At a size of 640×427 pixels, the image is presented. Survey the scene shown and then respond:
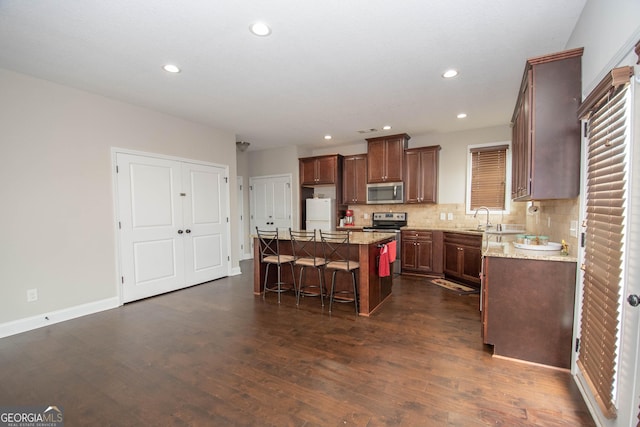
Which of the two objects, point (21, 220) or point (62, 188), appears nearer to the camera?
point (21, 220)

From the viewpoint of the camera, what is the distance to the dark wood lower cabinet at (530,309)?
2076 mm

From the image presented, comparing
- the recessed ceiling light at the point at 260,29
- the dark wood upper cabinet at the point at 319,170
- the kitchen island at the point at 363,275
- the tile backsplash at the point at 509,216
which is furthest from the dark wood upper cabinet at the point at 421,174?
the recessed ceiling light at the point at 260,29

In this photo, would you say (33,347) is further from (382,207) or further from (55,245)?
(382,207)

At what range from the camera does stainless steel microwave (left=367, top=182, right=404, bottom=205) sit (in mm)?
5387

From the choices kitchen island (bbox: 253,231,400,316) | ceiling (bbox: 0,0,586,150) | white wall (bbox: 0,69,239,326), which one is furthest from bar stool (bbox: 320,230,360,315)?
white wall (bbox: 0,69,239,326)

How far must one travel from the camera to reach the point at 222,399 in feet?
5.93

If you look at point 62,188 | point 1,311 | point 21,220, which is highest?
point 62,188

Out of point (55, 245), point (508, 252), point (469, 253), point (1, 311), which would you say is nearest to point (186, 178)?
point (55, 245)

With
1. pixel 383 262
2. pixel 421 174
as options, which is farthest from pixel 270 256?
pixel 421 174

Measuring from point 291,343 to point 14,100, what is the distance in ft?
12.2

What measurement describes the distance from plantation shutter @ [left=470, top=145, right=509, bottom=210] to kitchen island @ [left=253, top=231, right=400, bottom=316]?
2303 mm

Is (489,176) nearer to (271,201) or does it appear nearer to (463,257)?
(463,257)

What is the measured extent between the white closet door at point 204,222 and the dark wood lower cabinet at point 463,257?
3987mm

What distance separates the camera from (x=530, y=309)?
2.18 metres
